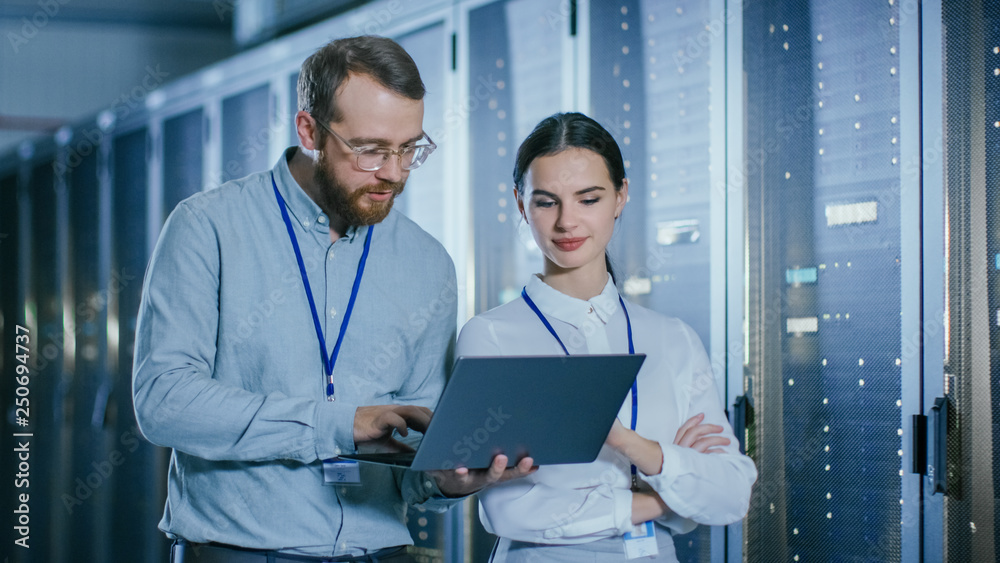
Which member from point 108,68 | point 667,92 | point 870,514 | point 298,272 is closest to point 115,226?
point 108,68

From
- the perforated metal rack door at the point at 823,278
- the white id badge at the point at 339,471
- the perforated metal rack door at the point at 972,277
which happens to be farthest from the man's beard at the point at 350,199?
the perforated metal rack door at the point at 972,277

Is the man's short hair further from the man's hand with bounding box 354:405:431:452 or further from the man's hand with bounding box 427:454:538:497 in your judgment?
the man's hand with bounding box 427:454:538:497

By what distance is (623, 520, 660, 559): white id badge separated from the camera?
1.44 meters

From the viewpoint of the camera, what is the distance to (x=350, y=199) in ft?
4.95

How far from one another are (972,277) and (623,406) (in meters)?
1.39

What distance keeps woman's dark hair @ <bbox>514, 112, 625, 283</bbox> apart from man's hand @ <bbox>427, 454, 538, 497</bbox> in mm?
660

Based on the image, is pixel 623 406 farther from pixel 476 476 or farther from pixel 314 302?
pixel 314 302

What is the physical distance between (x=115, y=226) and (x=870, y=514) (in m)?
5.35

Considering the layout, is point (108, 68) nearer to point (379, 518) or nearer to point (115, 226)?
point (115, 226)

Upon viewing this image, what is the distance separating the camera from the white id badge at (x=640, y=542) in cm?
144

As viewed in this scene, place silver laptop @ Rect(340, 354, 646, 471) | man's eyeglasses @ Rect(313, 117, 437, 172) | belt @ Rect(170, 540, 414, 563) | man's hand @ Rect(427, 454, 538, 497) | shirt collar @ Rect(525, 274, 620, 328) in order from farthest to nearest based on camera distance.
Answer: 1. shirt collar @ Rect(525, 274, 620, 328)
2. man's eyeglasses @ Rect(313, 117, 437, 172)
3. belt @ Rect(170, 540, 414, 563)
4. man's hand @ Rect(427, 454, 538, 497)
5. silver laptop @ Rect(340, 354, 646, 471)

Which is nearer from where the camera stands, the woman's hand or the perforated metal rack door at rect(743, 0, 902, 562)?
the woman's hand

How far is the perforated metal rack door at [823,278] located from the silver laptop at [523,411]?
1.59 metres

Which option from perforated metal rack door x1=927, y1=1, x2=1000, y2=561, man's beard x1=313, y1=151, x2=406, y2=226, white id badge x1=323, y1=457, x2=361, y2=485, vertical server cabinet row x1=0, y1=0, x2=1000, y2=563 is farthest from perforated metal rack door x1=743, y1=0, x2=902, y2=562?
white id badge x1=323, y1=457, x2=361, y2=485
